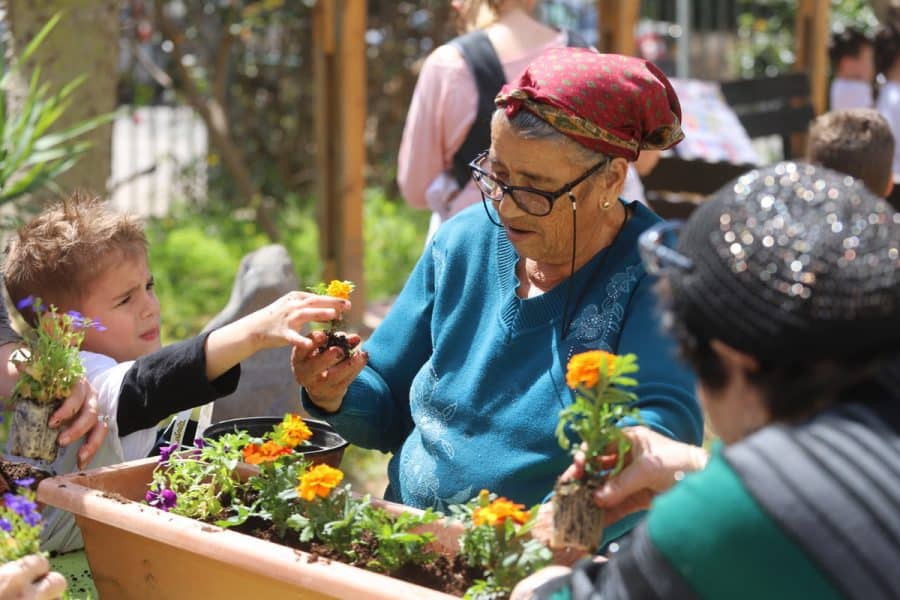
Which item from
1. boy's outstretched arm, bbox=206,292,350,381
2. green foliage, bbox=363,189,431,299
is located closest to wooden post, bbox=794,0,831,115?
green foliage, bbox=363,189,431,299

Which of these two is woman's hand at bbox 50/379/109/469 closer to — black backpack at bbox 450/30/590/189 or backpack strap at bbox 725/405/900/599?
backpack strap at bbox 725/405/900/599

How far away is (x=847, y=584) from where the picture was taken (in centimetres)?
131

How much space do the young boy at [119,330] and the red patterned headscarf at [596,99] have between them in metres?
0.55

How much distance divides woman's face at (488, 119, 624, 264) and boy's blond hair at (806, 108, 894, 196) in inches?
71.3

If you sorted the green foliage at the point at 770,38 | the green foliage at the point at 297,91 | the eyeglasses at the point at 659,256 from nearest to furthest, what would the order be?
the eyeglasses at the point at 659,256 < the green foliage at the point at 297,91 < the green foliage at the point at 770,38

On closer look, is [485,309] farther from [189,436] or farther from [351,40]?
[351,40]

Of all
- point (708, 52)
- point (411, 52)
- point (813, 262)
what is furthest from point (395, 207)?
point (813, 262)

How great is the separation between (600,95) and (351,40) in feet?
14.9

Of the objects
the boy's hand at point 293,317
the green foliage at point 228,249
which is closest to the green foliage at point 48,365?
the boy's hand at point 293,317

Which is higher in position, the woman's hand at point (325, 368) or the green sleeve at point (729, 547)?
the green sleeve at point (729, 547)

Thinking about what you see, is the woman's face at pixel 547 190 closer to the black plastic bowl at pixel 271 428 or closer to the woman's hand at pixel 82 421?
the black plastic bowl at pixel 271 428

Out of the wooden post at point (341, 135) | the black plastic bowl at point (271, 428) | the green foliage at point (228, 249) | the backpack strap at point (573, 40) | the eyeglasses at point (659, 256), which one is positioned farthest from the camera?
the green foliage at point (228, 249)

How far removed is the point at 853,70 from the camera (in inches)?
297

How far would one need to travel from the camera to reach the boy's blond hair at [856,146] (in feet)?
13.0
